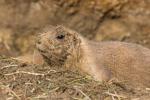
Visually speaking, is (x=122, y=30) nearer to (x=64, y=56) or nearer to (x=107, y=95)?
(x=64, y=56)

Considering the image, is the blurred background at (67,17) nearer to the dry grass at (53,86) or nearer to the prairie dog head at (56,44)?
the prairie dog head at (56,44)

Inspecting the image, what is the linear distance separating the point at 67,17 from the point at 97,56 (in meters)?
4.37

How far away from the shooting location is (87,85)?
852cm

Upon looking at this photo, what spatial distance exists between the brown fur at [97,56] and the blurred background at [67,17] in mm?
3511

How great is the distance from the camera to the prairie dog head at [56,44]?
907cm

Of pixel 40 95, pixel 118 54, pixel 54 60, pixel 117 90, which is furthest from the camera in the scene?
pixel 118 54

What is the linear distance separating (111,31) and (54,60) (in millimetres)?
5517

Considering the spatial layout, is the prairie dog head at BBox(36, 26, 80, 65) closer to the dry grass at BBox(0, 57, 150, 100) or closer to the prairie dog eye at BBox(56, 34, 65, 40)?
the prairie dog eye at BBox(56, 34, 65, 40)

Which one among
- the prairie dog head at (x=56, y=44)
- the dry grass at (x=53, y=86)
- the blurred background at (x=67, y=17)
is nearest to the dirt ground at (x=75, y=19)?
the blurred background at (x=67, y=17)

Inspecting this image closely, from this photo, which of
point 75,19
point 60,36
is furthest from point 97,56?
point 75,19

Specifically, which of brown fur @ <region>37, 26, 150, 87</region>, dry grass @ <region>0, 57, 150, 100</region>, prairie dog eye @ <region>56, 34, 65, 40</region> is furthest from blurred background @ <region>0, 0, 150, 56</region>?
dry grass @ <region>0, 57, 150, 100</region>

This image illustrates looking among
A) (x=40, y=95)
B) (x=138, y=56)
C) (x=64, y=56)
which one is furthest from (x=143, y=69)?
(x=40, y=95)

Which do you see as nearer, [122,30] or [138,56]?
[138,56]

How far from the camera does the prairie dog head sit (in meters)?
9.07
